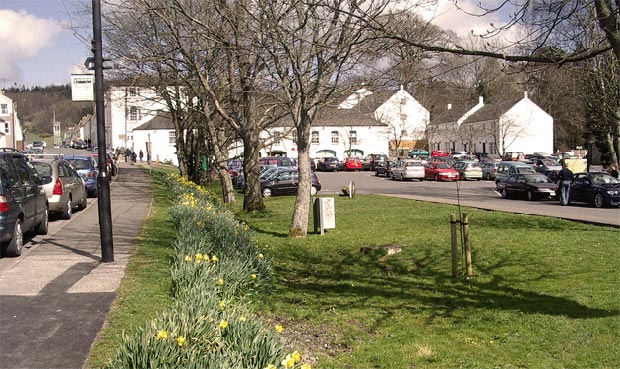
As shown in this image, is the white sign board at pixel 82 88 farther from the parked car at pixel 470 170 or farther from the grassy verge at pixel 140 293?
the parked car at pixel 470 170

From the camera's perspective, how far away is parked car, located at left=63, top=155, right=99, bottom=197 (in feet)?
81.1

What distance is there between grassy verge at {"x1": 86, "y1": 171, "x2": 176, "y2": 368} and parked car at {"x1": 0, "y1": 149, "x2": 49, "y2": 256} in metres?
1.95

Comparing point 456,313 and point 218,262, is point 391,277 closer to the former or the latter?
point 456,313

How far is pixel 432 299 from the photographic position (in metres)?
9.41

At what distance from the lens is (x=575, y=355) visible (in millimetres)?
6691

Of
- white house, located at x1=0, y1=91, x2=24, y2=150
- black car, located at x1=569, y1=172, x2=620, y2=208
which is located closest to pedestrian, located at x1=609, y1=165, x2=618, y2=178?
black car, located at x1=569, y1=172, x2=620, y2=208

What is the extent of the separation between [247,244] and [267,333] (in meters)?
5.62

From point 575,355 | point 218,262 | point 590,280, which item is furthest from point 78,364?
point 590,280

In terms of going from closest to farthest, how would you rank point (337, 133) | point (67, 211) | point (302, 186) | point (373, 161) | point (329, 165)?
point (302, 186) → point (67, 211) → point (373, 161) → point (329, 165) → point (337, 133)

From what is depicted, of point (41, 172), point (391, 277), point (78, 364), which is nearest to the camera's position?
point (78, 364)

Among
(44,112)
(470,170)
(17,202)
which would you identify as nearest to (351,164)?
(470,170)

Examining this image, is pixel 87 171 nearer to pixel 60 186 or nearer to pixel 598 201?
pixel 60 186

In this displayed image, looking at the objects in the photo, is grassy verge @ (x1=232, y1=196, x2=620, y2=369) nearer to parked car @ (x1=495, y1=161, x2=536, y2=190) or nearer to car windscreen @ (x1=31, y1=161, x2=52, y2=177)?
car windscreen @ (x1=31, y1=161, x2=52, y2=177)

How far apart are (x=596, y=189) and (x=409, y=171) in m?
23.4
